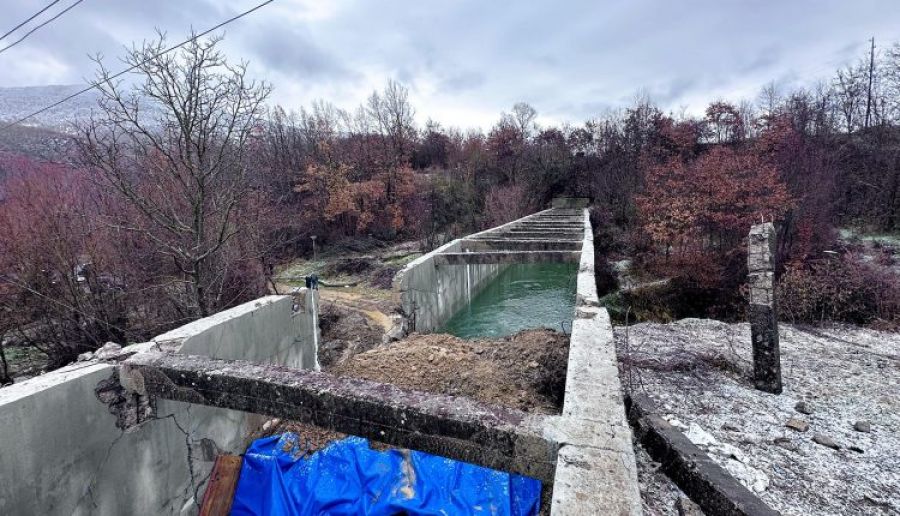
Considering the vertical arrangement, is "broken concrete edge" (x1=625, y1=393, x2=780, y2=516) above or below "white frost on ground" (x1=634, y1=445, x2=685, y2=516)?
above

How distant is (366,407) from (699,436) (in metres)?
4.53

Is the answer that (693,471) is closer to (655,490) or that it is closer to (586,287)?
(655,490)

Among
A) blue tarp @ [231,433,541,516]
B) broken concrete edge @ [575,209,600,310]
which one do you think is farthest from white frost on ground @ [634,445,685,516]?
broken concrete edge @ [575,209,600,310]

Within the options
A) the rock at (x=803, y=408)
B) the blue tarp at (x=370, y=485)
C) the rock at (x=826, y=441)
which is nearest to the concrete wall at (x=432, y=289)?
the blue tarp at (x=370, y=485)

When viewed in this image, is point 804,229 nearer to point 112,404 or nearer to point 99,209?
point 112,404

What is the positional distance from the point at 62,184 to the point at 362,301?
815cm

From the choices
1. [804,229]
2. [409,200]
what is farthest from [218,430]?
[409,200]

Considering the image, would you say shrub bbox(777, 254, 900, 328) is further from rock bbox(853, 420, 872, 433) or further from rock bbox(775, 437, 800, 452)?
rock bbox(775, 437, 800, 452)

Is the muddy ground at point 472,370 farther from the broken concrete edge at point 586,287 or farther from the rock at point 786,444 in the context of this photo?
the rock at point 786,444

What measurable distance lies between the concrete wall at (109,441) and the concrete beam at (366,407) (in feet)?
1.50

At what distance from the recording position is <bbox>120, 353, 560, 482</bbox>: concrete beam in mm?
2592

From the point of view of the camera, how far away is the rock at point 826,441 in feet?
16.8

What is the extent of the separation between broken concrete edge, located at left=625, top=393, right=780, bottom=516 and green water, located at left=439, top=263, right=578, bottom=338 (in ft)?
19.9

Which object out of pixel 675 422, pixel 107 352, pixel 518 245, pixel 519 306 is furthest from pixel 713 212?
pixel 107 352
